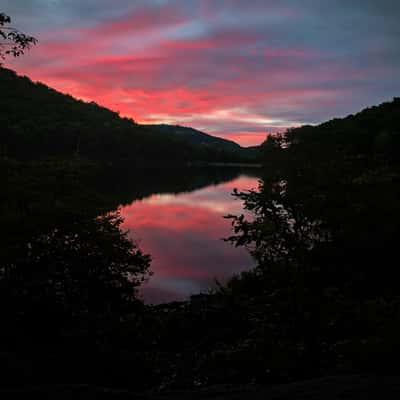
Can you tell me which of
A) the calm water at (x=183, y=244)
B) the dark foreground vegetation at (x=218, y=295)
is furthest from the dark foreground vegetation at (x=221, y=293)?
the calm water at (x=183, y=244)

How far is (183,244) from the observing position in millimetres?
48531

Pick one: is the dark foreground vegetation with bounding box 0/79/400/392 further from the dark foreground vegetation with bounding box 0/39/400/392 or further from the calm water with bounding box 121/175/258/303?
the calm water with bounding box 121/175/258/303

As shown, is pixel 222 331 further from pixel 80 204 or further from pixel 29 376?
pixel 80 204

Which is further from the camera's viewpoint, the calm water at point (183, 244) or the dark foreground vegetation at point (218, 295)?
the calm water at point (183, 244)

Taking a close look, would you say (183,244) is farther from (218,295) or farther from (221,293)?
(218,295)

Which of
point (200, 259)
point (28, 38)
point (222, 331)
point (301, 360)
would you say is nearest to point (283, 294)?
point (222, 331)

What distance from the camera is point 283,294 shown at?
16.0 meters

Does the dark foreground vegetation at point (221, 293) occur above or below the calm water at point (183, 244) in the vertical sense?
above

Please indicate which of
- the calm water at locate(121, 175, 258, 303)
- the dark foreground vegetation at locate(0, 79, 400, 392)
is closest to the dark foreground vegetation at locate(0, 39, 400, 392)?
the dark foreground vegetation at locate(0, 79, 400, 392)

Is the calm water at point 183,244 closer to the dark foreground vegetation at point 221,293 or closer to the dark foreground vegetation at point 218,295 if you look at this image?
the dark foreground vegetation at point 218,295

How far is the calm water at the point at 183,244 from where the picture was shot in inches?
1243

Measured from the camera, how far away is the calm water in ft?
104

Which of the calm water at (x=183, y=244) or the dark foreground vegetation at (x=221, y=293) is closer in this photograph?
the dark foreground vegetation at (x=221, y=293)

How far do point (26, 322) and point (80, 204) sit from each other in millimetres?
7803
